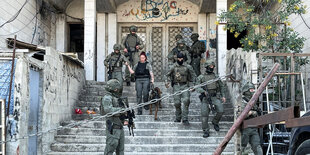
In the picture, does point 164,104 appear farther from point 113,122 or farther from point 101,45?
point 101,45

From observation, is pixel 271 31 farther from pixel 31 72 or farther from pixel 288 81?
pixel 31 72

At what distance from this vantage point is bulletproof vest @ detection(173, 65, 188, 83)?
10.3 metres

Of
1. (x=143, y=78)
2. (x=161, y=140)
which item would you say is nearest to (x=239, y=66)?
(x=143, y=78)

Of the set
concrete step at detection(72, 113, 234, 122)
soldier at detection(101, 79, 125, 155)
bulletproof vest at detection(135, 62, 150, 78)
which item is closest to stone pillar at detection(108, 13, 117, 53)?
bulletproof vest at detection(135, 62, 150, 78)

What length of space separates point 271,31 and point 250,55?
1367mm

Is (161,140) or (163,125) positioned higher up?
(163,125)

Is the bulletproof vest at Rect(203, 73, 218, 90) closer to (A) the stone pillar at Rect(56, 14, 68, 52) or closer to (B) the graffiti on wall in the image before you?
(B) the graffiti on wall

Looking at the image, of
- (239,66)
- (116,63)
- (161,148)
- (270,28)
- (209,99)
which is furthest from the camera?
(239,66)

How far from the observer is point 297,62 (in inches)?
427

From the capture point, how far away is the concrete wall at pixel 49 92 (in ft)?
26.3

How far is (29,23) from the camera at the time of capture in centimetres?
1431

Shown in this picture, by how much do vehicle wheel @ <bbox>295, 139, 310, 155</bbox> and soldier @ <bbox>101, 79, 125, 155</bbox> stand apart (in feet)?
12.3

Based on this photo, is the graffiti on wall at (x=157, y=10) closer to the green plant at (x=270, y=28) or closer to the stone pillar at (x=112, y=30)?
the stone pillar at (x=112, y=30)

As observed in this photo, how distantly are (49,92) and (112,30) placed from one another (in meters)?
7.45
